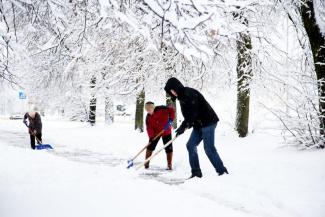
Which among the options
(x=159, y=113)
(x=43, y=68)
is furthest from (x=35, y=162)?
(x=43, y=68)

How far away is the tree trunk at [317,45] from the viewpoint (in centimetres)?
654

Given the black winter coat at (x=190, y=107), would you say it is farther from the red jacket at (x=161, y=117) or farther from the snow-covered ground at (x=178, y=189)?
the red jacket at (x=161, y=117)

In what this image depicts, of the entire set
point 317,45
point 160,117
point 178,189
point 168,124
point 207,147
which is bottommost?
point 178,189

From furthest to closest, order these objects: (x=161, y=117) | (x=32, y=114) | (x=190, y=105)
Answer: (x=32, y=114) < (x=161, y=117) < (x=190, y=105)

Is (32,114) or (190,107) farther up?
(190,107)

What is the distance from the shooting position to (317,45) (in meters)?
6.59

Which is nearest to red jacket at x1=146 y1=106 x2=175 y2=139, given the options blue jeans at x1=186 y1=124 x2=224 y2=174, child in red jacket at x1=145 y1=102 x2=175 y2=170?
child in red jacket at x1=145 y1=102 x2=175 y2=170

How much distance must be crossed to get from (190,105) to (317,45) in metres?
2.49

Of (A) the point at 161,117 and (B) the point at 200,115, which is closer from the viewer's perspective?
(B) the point at 200,115

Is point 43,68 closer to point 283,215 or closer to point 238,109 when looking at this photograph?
point 238,109

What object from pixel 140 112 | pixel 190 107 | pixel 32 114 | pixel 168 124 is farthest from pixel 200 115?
pixel 140 112

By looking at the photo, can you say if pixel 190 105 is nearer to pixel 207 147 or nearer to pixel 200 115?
pixel 200 115

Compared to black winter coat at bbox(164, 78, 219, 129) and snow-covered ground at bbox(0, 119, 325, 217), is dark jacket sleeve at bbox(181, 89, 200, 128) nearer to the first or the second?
black winter coat at bbox(164, 78, 219, 129)

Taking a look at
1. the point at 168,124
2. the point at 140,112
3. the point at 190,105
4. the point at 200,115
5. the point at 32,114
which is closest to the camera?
the point at 190,105
